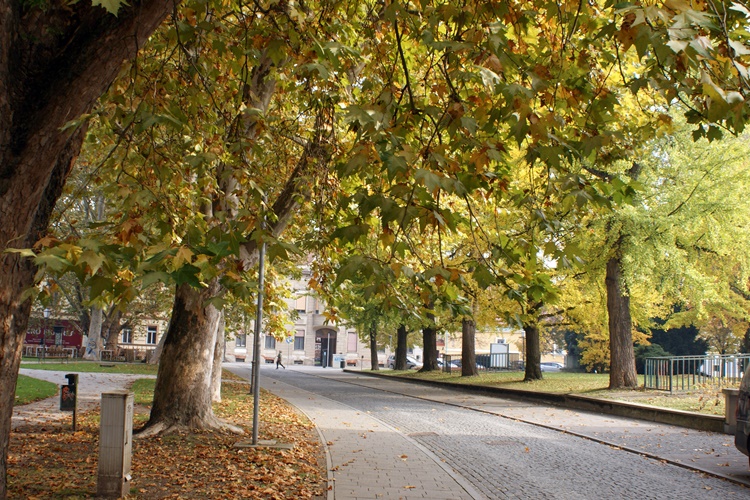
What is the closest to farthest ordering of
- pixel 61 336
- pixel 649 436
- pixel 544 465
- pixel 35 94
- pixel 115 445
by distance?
pixel 35 94, pixel 115 445, pixel 544 465, pixel 649 436, pixel 61 336

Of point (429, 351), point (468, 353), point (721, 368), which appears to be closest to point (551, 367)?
point (429, 351)

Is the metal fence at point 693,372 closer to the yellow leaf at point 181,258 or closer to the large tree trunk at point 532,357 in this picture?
the large tree trunk at point 532,357

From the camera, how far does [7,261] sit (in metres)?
4.29

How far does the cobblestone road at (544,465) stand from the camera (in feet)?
25.5

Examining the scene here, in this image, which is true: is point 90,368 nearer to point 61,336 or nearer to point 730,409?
point 730,409

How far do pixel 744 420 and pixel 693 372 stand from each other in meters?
11.1

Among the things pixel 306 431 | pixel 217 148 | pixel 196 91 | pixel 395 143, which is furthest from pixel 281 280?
pixel 395 143

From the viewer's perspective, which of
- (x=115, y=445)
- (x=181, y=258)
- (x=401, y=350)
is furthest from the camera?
(x=401, y=350)

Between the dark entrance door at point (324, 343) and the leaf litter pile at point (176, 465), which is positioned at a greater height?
the leaf litter pile at point (176, 465)

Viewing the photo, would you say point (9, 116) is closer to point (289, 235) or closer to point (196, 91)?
point (196, 91)

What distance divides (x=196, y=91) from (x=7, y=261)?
3422 millimetres

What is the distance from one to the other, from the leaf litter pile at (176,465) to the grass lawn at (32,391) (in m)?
4.48

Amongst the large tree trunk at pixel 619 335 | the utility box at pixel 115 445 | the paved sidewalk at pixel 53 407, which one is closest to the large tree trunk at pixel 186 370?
the paved sidewalk at pixel 53 407

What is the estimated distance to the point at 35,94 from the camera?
Result: 435cm
